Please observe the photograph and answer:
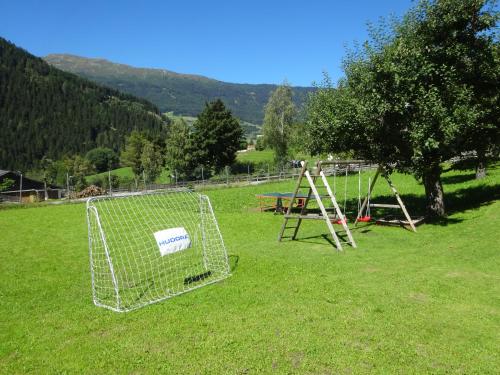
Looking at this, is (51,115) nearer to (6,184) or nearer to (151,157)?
(151,157)

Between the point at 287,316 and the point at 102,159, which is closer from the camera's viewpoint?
the point at 287,316

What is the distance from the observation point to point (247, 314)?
6449 mm

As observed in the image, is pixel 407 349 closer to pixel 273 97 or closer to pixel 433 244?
pixel 433 244

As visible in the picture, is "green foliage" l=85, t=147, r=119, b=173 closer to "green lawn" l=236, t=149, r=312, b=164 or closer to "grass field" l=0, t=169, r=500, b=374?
"green lawn" l=236, t=149, r=312, b=164

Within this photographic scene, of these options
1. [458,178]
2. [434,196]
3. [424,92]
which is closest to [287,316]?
[424,92]

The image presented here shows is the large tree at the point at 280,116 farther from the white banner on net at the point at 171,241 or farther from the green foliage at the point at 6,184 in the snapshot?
the white banner on net at the point at 171,241

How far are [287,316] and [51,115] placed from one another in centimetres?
17396

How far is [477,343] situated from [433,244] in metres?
6.13

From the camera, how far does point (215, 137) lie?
54875mm

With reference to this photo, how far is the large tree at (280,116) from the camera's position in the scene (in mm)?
54094

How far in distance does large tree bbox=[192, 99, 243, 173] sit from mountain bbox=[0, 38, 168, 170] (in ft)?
321

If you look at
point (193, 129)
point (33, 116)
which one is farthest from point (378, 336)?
point (33, 116)

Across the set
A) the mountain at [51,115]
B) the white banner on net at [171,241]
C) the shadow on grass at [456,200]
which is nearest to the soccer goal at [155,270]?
the white banner on net at [171,241]

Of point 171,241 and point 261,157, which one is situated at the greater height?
point 261,157
